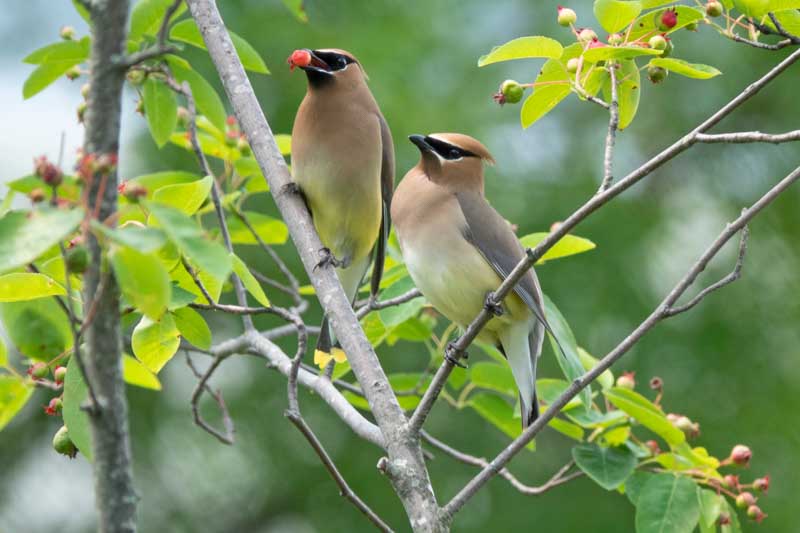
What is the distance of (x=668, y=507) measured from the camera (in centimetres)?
314

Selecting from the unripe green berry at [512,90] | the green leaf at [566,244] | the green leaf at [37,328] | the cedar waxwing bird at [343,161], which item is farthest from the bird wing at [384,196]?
the green leaf at [37,328]

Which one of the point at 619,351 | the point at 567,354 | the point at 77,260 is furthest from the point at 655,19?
the point at 77,260

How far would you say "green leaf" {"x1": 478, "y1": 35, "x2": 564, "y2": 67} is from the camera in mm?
2656

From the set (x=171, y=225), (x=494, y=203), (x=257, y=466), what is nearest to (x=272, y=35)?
(x=494, y=203)

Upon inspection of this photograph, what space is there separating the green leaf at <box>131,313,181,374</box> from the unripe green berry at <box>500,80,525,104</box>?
1.00m

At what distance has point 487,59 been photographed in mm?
2656

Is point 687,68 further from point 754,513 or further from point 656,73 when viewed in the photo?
point 754,513

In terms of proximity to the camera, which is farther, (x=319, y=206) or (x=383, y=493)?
(x=383, y=493)

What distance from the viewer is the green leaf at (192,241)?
1625 mm

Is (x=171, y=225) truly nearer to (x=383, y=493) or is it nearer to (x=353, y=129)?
(x=353, y=129)

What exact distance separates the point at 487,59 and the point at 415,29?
419 centimetres

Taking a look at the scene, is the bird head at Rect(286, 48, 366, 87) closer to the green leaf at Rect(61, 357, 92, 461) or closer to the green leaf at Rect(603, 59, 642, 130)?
the green leaf at Rect(603, 59, 642, 130)

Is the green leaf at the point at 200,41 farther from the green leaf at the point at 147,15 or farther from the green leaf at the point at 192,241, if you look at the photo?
the green leaf at the point at 192,241

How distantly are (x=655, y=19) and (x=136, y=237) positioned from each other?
1.60 m
